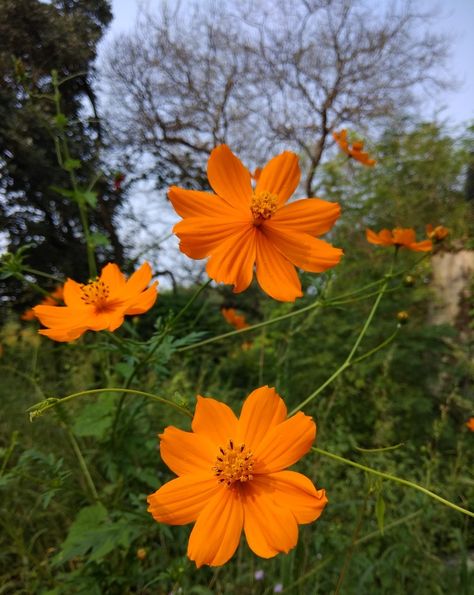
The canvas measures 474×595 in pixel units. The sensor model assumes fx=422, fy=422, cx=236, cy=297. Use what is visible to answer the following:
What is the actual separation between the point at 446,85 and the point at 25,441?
801 centimetres

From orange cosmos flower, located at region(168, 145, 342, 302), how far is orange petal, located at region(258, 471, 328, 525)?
267 mm

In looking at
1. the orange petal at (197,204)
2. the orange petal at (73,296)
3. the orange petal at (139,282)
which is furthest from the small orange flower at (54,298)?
the orange petal at (197,204)

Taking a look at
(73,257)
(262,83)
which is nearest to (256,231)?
(73,257)

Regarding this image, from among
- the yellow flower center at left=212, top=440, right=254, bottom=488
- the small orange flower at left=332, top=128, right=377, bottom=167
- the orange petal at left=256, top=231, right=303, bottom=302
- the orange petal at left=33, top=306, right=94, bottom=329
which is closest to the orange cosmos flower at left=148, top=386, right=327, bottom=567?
the yellow flower center at left=212, top=440, right=254, bottom=488

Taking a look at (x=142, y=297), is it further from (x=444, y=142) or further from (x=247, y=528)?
(x=444, y=142)

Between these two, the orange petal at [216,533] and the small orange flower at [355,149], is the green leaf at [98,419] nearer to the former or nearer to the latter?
the orange petal at [216,533]

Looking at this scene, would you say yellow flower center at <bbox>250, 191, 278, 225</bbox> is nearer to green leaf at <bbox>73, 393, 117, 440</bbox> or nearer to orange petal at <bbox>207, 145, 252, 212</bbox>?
orange petal at <bbox>207, 145, 252, 212</bbox>

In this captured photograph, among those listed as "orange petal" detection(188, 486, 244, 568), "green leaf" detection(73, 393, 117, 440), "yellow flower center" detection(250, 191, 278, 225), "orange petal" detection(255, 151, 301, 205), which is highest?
"orange petal" detection(255, 151, 301, 205)

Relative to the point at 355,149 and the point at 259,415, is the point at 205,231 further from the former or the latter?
the point at 355,149

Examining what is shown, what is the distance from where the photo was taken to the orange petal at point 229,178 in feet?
2.34

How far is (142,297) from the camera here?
783mm

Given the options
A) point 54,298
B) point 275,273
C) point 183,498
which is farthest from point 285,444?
point 54,298

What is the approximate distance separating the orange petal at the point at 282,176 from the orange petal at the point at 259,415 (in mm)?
363

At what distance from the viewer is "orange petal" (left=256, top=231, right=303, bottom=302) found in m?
0.69
